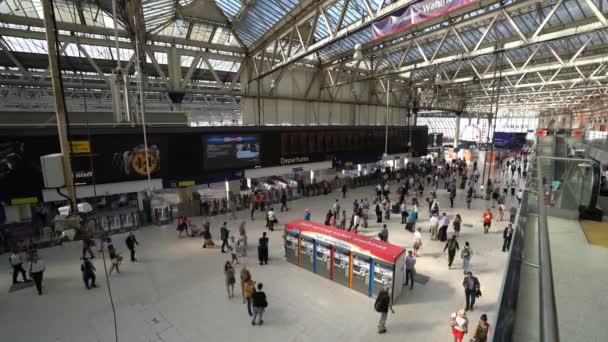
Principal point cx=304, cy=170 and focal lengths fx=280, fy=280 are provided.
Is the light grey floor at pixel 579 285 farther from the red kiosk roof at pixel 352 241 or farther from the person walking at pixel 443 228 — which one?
the person walking at pixel 443 228

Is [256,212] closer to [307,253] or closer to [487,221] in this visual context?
[307,253]

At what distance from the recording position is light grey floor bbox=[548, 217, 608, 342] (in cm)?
304

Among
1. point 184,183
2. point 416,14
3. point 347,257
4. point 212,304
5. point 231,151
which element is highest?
point 416,14

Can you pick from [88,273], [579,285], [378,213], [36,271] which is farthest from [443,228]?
[36,271]

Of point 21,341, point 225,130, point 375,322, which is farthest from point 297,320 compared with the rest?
point 225,130

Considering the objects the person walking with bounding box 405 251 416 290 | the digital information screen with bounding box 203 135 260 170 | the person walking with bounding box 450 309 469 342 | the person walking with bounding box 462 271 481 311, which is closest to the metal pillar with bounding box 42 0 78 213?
→ the person walking with bounding box 450 309 469 342

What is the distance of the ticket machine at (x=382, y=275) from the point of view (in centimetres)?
736

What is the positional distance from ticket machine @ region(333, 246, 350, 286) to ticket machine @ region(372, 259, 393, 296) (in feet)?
2.84

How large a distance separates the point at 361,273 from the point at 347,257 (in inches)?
22.9

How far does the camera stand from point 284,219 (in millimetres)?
14641

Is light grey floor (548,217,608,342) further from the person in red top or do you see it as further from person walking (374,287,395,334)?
the person in red top

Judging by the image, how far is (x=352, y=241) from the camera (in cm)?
812

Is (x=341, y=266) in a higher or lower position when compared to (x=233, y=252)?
higher

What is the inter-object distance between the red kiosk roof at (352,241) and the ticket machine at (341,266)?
205mm
